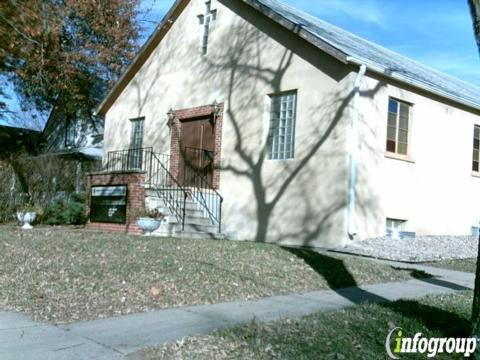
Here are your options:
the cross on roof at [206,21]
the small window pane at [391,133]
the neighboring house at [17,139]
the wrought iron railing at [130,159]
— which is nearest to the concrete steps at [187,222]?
the wrought iron railing at [130,159]

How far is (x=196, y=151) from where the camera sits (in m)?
17.3

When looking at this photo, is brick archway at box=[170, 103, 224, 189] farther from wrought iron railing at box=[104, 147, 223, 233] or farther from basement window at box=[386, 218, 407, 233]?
basement window at box=[386, 218, 407, 233]

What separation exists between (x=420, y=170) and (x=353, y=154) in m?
3.19

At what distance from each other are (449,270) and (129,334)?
24.5 ft

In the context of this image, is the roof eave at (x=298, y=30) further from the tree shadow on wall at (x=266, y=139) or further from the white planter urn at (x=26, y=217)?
the white planter urn at (x=26, y=217)

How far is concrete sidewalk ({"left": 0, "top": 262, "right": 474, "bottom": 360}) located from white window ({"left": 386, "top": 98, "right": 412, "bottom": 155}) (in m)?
6.99

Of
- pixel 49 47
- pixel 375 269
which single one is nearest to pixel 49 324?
pixel 375 269

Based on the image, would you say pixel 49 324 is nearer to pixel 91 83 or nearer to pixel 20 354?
pixel 20 354

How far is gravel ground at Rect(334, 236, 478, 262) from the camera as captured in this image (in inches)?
477

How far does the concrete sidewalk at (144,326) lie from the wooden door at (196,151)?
9267 mm

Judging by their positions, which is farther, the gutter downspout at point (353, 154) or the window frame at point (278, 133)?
the window frame at point (278, 133)

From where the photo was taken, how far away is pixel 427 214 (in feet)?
51.4

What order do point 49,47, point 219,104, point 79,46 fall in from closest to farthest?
point 219,104 < point 49,47 < point 79,46

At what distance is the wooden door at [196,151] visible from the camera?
55.4 feet
